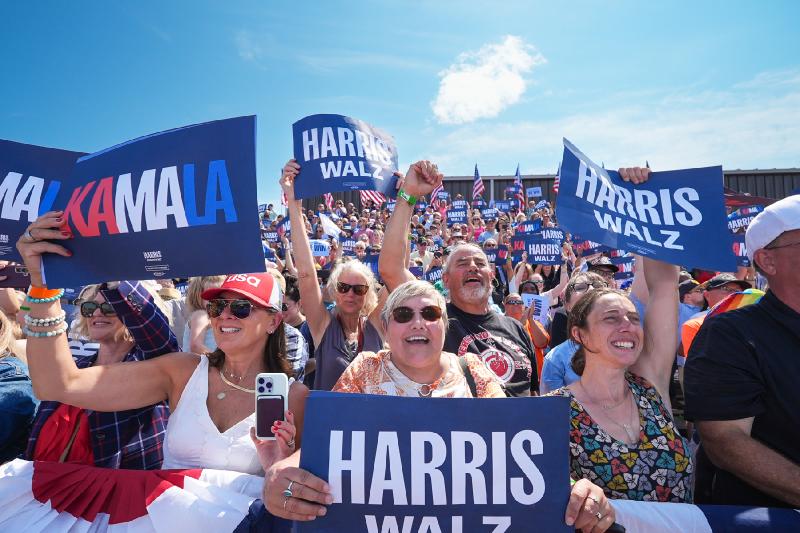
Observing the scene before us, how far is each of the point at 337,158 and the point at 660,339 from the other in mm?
2793

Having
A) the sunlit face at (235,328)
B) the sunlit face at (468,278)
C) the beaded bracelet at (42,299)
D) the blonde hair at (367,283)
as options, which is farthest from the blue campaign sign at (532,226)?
the beaded bracelet at (42,299)

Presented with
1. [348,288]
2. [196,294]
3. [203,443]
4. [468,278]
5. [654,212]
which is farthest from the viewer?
[196,294]

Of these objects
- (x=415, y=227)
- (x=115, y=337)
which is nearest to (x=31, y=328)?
(x=115, y=337)

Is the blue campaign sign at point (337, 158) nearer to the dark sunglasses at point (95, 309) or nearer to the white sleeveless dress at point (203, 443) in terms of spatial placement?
the dark sunglasses at point (95, 309)

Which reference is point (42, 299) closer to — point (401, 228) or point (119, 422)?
point (119, 422)

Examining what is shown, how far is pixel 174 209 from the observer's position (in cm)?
228

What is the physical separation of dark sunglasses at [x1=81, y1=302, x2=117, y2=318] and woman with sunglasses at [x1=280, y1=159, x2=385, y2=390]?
48.0 inches

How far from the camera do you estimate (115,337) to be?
2.61 metres

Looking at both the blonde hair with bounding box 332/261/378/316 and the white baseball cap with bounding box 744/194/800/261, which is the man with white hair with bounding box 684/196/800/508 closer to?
the white baseball cap with bounding box 744/194/800/261

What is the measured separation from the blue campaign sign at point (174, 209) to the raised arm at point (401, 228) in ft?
3.80

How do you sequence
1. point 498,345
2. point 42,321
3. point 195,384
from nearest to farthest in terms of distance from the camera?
point 42,321 → point 195,384 → point 498,345

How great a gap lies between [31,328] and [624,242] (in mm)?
2899

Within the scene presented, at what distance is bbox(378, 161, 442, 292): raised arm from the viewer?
10.8 feet

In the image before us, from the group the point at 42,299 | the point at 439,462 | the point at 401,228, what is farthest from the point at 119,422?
the point at 401,228
